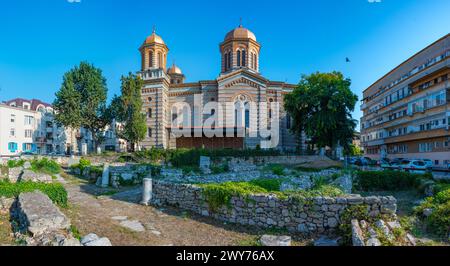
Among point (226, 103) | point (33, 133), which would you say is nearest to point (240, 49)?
point (226, 103)

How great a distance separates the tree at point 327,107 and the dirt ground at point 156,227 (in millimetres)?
21772

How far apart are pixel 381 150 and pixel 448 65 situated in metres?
18.9

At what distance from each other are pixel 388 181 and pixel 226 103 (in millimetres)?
27003

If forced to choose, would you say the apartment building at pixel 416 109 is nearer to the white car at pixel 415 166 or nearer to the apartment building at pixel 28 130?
the white car at pixel 415 166

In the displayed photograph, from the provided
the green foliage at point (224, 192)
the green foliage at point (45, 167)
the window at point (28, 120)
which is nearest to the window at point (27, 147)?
the window at point (28, 120)

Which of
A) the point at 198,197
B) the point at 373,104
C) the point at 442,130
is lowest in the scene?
the point at 198,197

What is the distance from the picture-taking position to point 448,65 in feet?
85.4

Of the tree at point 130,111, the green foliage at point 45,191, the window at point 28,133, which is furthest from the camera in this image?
the window at point 28,133

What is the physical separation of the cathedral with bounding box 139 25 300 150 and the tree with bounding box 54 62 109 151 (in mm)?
6317

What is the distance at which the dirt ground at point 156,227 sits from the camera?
694 cm

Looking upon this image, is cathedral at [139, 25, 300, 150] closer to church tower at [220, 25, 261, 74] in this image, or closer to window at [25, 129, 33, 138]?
church tower at [220, 25, 261, 74]

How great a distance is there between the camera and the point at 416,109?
104 ft
